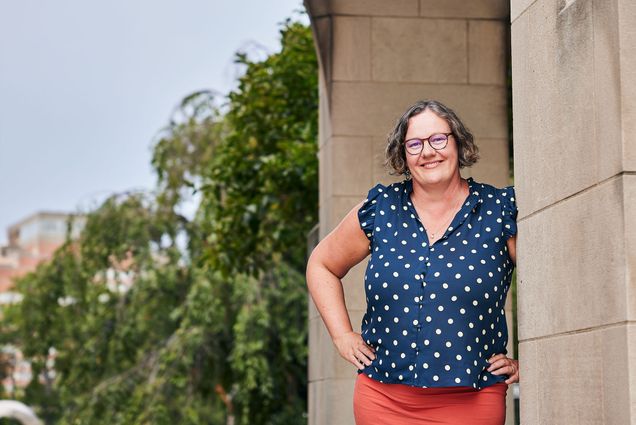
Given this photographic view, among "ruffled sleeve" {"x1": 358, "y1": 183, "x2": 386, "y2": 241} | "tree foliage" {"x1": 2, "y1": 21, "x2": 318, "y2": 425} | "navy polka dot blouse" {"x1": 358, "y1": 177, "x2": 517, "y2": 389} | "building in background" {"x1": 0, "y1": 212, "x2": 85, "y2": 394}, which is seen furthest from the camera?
"building in background" {"x1": 0, "y1": 212, "x2": 85, "y2": 394}

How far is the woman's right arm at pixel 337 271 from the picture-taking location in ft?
13.0

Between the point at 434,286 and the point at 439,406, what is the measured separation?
0.33 metres

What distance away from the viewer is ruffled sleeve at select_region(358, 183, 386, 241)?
3.90 m

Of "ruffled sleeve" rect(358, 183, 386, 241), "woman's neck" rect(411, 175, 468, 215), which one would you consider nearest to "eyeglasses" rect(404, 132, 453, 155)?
"woman's neck" rect(411, 175, 468, 215)

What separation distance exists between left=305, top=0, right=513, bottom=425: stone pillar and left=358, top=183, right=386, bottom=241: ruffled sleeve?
10.7 feet

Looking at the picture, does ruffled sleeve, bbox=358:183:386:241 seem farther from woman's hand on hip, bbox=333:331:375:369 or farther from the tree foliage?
the tree foliage

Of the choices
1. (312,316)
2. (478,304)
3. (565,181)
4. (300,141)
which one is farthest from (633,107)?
(300,141)

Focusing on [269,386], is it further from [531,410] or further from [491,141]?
[531,410]

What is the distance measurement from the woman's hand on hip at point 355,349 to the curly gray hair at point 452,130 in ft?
1.60

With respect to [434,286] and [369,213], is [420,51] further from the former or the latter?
[434,286]

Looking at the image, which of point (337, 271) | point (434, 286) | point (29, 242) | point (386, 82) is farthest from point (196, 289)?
point (29, 242)

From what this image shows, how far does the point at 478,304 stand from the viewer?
3637mm

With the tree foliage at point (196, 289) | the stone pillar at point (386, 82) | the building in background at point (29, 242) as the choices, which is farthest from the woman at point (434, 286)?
the building in background at point (29, 242)

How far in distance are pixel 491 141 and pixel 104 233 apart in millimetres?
11040
